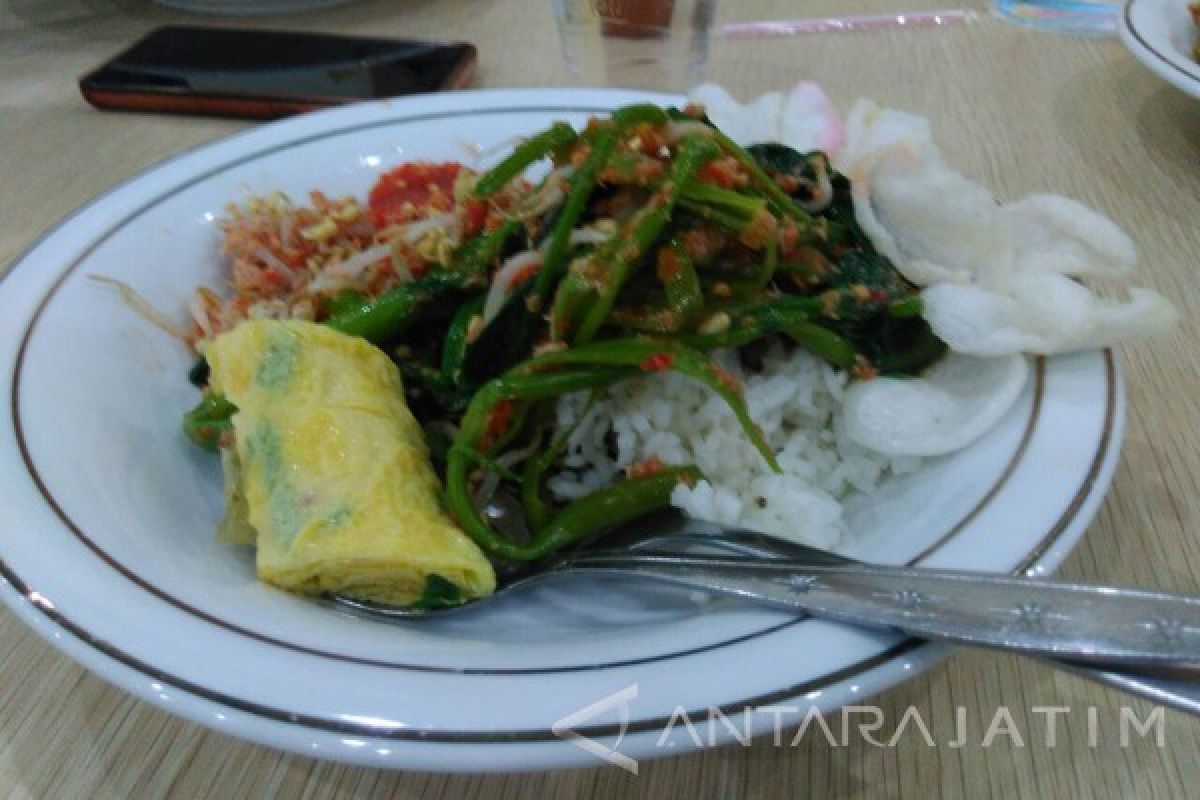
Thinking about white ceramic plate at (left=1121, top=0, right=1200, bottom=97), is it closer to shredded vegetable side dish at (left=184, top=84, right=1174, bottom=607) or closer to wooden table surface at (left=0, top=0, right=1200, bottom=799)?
wooden table surface at (left=0, top=0, right=1200, bottom=799)

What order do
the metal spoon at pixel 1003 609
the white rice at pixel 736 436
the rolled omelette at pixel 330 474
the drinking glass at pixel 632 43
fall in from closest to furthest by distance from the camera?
the metal spoon at pixel 1003 609, the rolled omelette at pixel 330 474, the white rice at pixel 736 436, the drinking glass at pixel 632 43

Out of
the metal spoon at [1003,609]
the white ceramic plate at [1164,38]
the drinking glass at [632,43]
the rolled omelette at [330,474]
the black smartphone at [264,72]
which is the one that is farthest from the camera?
the drinking glass at [632,43]

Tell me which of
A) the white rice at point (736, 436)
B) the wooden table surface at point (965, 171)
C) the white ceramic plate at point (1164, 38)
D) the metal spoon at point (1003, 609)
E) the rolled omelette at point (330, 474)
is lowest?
the wooden table surface at point (965, 171)

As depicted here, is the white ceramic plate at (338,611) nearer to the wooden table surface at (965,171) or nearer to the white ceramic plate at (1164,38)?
the wooden table surface at (965,171)

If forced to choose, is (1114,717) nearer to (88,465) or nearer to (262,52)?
(88,465)

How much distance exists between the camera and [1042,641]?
668 millimetres

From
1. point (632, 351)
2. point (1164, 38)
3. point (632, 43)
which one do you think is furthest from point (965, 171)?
point (632, 351)

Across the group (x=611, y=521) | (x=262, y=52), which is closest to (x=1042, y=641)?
(x=611, y=521)

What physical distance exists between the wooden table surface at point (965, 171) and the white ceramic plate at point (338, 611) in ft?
0.57

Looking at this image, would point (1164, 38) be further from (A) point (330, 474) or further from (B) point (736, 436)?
(A) point (330, 474)

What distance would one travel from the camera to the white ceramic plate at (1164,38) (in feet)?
5.76

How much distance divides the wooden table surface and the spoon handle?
240 mm

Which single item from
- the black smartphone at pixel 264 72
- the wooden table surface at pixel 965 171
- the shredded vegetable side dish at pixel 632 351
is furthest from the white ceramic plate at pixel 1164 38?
the black smartphone at pixel 264 72

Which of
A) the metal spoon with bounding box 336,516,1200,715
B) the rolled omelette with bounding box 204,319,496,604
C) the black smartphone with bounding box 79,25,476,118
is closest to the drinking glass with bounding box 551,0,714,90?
the black smartphone with bounding box 79,25,476,118
